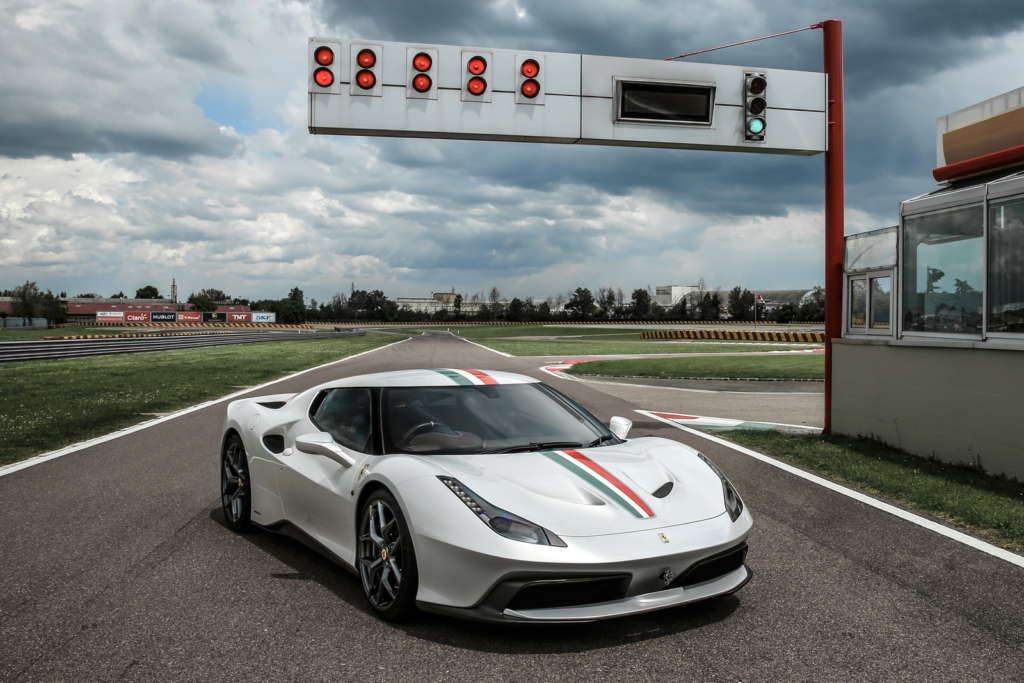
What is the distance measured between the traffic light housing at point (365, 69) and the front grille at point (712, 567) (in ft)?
27.7

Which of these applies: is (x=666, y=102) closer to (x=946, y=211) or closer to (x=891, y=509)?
(x=946, y=211)

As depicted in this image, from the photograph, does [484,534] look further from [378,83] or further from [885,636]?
[378,83]

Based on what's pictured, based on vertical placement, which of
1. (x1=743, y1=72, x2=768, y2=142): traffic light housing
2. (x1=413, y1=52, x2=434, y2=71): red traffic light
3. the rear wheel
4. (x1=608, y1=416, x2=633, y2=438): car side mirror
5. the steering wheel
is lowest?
the rear wheel

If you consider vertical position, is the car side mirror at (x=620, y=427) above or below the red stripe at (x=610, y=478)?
above

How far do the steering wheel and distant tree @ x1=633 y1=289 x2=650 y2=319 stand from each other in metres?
137

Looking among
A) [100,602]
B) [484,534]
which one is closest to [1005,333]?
[484,534]

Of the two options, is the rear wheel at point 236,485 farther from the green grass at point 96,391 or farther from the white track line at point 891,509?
the white track line at point 891,509

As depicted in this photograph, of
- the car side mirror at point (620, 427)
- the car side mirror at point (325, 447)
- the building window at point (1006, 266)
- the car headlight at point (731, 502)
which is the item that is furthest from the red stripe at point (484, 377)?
the building window at point (1006, 266)

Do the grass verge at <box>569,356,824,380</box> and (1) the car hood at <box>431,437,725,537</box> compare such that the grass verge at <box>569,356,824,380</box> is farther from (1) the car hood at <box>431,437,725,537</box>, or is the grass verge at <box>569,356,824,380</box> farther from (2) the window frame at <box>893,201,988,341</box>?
(1) the car hood at <box>431,437,725,537</box>

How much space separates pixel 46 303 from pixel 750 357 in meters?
115

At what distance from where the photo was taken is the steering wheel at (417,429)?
4.41 meters

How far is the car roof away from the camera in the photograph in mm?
4809

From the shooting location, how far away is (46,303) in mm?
115938

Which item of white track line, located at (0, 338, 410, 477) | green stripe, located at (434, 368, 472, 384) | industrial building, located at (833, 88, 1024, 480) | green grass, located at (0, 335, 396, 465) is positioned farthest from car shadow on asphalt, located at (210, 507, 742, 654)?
green grass, located at (0, 335, 396, 465)
